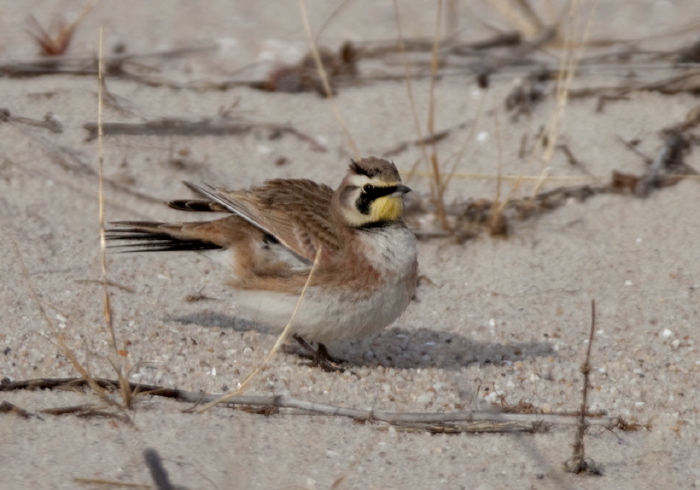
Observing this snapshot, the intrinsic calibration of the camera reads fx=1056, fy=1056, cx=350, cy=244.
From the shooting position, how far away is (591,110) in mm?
6762

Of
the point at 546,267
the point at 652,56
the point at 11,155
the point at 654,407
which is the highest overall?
the point at 652,56

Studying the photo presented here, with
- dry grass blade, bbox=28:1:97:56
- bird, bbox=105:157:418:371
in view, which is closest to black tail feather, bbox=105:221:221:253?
bird, bbox=105:157:418:371

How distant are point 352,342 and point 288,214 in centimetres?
90

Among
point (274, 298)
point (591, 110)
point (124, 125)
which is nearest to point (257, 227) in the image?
point (274, 298)

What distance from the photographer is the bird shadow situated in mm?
4613

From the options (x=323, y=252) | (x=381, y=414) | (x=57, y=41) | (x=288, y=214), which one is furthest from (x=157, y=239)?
(x=57, y=41)

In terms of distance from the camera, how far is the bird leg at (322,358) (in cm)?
445

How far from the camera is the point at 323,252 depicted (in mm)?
4227

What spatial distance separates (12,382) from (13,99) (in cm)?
299

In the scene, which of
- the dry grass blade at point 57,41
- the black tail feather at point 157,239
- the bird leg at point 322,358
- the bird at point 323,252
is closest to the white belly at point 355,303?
the bird at point 323,252

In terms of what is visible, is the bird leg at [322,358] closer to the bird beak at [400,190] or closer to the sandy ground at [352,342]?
the sandy ground at [352,342]

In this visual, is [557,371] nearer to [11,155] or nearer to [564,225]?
[564,225]

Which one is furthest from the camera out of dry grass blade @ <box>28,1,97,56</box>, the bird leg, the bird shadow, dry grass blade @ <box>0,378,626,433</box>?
dry grass blade @ <box>28,1,97,56</box>

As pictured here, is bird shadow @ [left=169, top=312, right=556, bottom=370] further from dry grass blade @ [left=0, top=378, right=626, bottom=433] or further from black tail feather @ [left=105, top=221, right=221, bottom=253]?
dry grass blade @ [left=0, top=378, right=626, bottom=433]
